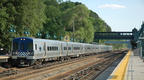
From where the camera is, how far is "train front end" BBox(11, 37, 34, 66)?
907 inches

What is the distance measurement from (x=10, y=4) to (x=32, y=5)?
389 cm

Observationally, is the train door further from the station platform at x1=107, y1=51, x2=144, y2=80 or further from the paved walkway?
the paved walkway

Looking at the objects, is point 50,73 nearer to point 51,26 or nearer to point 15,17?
point 15,17

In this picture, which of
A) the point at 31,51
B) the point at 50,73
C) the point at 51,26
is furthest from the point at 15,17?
the point at 51,26

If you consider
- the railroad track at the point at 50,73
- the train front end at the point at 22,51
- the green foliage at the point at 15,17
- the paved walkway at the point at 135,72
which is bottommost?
the railroad track at the point at 50,73

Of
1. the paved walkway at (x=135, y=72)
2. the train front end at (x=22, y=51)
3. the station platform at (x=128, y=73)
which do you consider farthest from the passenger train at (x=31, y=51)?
the paved walkway at (x=135, y=72)

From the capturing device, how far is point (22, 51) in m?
23.5

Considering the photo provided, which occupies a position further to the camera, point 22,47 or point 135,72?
point 22,47

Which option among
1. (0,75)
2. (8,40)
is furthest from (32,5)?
(0,75)

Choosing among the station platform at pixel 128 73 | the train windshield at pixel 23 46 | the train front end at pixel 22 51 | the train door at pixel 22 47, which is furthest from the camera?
the train door at pixel 22 47

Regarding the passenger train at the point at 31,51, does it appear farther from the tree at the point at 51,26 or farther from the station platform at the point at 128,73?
the tree at the point at 51,26

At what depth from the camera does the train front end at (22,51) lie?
75.6 feet

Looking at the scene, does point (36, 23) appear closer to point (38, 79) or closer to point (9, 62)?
point (9, 62)

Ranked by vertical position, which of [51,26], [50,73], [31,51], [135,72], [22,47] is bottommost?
[50,73]
